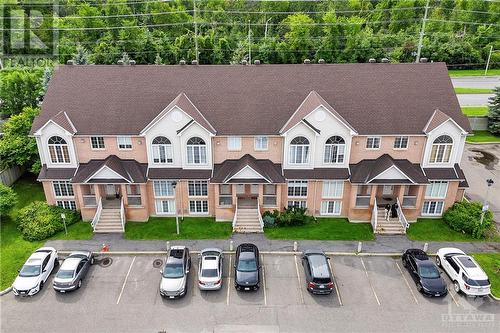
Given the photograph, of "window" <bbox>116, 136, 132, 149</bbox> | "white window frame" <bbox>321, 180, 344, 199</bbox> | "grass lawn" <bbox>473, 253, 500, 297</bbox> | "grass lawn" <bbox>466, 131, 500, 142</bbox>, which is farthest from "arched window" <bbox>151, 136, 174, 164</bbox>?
"grass lawn" <bbox>466, 131, 500, 142</bbox>

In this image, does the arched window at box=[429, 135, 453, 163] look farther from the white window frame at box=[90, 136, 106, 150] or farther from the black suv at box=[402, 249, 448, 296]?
the white window frame at box=[90, 136, 106, 150]

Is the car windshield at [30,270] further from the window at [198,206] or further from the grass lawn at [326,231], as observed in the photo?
the grass lawn at [326,231]

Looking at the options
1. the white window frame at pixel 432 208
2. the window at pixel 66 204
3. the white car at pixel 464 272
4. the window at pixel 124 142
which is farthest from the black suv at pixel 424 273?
the window at pixel 66 204

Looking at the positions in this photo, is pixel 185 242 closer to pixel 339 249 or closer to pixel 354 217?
pixel 339 249

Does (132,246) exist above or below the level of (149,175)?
below

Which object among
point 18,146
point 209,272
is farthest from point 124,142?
point 209,272

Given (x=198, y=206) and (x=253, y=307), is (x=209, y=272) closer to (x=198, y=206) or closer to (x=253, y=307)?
(x=253, y=307)

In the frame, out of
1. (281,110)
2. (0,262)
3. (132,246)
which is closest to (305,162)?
(281,110)
